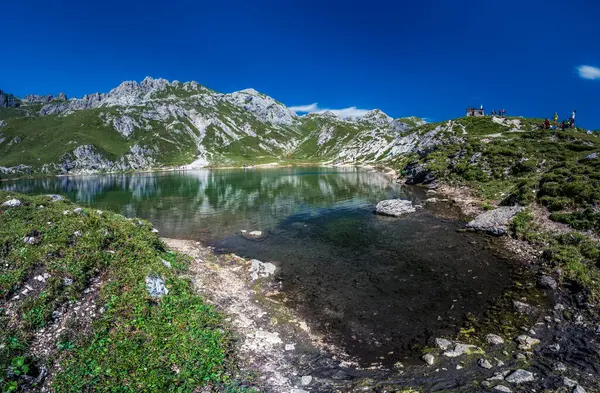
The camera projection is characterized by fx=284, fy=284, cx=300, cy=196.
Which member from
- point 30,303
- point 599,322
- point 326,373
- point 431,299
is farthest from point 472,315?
point 30,303

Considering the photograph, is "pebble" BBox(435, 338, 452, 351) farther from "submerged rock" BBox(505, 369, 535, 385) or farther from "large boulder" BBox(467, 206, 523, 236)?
"large boulder" BBox(467, 206, 523, 236)

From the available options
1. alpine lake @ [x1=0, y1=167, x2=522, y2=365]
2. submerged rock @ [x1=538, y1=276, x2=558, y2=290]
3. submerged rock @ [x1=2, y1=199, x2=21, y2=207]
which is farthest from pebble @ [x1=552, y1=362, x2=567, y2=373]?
submerged rock @ [x1=2, y1=199, x2=21, y2=207]

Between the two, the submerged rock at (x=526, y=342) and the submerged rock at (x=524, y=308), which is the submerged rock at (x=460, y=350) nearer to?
the submerged rock at (x=526, y=342)

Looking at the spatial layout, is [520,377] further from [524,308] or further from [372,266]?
[372,266]

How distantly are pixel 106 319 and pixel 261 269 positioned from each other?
14.4 metres

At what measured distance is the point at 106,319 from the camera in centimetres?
1416

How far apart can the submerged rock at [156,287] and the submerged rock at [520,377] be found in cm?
1858

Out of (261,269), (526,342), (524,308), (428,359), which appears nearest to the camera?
(428,359)

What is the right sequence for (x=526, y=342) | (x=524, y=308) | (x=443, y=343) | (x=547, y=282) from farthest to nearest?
(x=547, y=282) < (x=524, y=308) < (x=443, y=343) < (x=526, y=342)

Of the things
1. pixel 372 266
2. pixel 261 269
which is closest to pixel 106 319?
pixel 261 269

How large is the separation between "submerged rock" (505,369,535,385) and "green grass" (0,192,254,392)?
12.0m

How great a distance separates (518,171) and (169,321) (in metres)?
68.4

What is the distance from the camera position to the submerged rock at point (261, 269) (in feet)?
86.4

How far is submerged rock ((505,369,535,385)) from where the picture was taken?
1248 centimetres
